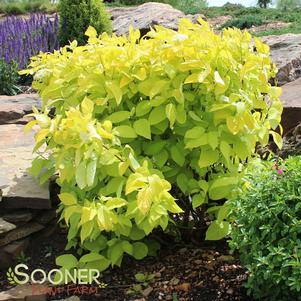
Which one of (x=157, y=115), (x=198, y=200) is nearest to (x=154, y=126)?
(x=157, y=115)

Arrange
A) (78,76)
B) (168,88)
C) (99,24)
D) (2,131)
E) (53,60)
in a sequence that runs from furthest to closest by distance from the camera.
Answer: (99,24)
(2,131)
(53,60)
(78,76)
(168,88)

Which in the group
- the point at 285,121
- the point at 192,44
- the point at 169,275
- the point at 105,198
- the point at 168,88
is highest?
the point at 192,44

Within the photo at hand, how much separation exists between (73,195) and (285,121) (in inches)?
77.1

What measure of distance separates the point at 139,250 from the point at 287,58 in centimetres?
290

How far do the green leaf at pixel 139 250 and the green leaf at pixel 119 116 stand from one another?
25.3 inches

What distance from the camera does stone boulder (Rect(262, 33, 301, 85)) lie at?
16.8ft

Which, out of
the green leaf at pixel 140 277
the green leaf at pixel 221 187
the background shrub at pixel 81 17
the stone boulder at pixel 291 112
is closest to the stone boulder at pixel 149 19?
the background shrub at pixel 81 17

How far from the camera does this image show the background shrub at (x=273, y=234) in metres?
2.29

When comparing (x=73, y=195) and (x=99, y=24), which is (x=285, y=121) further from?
(x=99, y=24)

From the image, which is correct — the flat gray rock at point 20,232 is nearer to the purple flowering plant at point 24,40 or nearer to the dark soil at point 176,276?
the dark soil at point 176,276

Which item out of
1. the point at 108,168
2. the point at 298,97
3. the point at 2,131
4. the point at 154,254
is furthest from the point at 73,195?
the point at 298,97

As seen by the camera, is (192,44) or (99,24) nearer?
(192,44)

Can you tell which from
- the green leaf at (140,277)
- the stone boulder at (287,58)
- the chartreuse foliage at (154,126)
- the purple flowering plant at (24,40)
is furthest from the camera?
the purple flowering plant at (24,40)

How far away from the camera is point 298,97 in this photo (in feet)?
14.1
